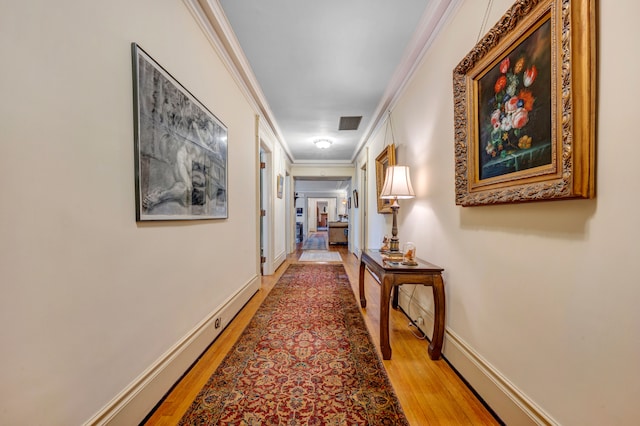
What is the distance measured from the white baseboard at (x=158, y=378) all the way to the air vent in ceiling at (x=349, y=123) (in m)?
3.16

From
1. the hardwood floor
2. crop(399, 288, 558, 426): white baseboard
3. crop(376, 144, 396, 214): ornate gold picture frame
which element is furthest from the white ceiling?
the hardwood floor

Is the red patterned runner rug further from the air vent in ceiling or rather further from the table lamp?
the air vent in ceiling

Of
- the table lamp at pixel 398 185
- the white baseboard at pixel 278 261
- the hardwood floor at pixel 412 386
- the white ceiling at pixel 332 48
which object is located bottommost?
the hardwood floor at pixel 412 386

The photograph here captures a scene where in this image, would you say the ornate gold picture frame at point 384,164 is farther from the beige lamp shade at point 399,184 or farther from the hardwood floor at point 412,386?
the hardwood floor at point 412,386

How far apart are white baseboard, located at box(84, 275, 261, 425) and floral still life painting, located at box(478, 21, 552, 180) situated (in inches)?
80.1

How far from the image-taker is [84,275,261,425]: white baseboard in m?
1.11

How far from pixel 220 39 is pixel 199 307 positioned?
209 centimetres

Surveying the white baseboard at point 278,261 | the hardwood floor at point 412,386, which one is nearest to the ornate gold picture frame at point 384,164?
the hardwood floor at point 412,386

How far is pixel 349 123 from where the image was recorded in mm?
4219

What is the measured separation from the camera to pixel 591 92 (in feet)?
2.86

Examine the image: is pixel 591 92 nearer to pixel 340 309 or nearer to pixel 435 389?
pixel 435 389

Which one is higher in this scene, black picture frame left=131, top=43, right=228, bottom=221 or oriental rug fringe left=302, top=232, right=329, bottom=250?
black picture frame left=131, top=43, right=228, bottom=221

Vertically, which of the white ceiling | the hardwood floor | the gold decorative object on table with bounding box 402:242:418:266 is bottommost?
the hardwood floor

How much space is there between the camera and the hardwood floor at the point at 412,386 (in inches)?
51.8
